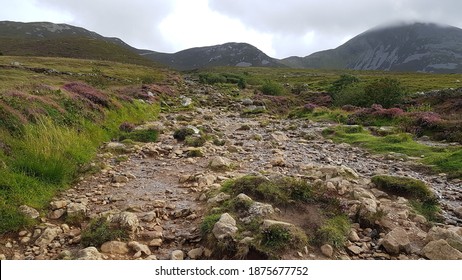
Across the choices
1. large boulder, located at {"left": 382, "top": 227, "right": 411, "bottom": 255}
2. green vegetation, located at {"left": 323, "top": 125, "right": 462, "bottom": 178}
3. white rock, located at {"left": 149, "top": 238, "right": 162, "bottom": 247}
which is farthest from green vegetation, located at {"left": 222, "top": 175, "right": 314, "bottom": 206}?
green vegetation, located at {"left": 323, "top": 125, "right": 462, "bottom": 178}

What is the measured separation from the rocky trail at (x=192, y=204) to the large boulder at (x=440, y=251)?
0.05ft

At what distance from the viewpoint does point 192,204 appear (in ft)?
25.8

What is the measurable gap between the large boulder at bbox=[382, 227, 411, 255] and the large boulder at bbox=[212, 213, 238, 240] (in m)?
2.56

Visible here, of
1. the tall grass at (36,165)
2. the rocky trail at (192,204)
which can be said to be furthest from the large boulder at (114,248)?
the tall grass at (36,165)

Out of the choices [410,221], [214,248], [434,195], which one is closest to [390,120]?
[434,195]

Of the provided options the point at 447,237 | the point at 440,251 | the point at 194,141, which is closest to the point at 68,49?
the point at 194,141

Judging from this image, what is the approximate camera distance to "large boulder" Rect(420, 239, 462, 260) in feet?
17.2

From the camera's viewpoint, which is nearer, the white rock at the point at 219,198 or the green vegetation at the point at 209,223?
the green vegetation at the point at 209,223

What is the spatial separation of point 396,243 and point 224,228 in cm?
289

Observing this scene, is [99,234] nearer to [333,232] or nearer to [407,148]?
[333,232]

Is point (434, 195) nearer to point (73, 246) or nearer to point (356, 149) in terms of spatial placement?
point (356, 149)

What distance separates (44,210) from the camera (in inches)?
278

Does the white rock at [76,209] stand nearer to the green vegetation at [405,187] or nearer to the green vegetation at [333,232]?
the green vegetation at [333,232]

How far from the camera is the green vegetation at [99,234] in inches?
228
